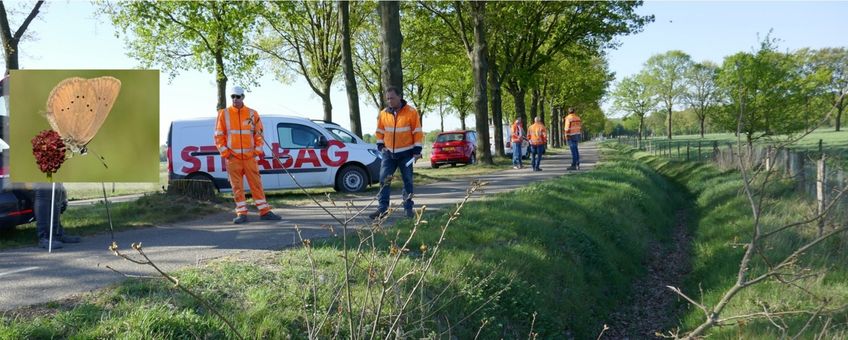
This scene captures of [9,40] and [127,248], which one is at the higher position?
[9,40]

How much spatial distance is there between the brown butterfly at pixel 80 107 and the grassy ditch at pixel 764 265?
453cm

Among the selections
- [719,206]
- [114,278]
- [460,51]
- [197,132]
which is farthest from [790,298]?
[460,51]

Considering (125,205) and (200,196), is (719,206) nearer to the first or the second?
(200,196)

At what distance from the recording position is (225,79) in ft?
70.5

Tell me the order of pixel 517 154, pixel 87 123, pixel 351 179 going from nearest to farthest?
pixel 87 123 → pixel 351 179 → pixel 517 154

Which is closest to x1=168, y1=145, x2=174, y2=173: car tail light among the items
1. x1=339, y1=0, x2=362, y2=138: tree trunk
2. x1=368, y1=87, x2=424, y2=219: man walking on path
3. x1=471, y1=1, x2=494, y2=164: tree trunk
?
x1=339, y1=0, x2=362, y2=138: tree trunk

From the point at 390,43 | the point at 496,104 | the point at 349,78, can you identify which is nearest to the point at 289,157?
the point at 390,43

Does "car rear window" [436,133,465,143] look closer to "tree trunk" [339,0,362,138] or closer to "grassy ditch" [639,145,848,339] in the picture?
"tree trunk" [339,0,362,138]

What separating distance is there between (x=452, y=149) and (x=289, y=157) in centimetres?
1382

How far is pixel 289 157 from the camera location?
42.4ft

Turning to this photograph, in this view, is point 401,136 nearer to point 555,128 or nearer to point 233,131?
point 233,131

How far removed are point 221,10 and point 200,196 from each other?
1299 cm

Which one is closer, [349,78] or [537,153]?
[349,78]

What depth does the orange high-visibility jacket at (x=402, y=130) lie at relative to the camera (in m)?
8.29
